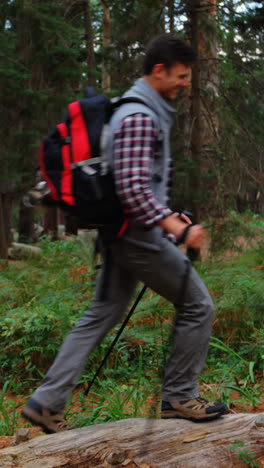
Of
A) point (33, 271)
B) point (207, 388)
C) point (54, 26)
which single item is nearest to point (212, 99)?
point (54, 26)

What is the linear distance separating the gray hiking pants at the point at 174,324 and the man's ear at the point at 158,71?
0.94 m

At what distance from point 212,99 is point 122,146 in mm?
8838

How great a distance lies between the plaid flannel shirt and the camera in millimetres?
2674

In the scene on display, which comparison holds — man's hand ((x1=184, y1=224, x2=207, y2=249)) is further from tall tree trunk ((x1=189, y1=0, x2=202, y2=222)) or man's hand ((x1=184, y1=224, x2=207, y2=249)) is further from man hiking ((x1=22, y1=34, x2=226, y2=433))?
tall tree trunk ((x1=189, y1=0, x2=202, y2=222))

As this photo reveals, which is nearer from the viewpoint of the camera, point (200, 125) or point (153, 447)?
point (153, 447)

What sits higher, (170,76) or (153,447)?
(170,76)

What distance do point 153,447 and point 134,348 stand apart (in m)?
2.84

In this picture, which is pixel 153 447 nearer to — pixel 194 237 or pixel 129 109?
pixel 194 237

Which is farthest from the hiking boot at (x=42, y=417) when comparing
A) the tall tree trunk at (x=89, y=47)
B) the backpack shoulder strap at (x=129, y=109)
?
the tall tree trunk at (x=89, y=47)

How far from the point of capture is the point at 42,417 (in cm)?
309

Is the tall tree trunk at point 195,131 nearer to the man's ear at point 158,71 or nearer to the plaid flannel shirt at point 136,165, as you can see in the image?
the man's ear at point 158,71

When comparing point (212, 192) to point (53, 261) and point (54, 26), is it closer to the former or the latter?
point (53, 261)

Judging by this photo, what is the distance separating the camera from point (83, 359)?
10.1 ft

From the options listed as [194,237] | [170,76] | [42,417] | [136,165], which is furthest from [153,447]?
[170,76]
